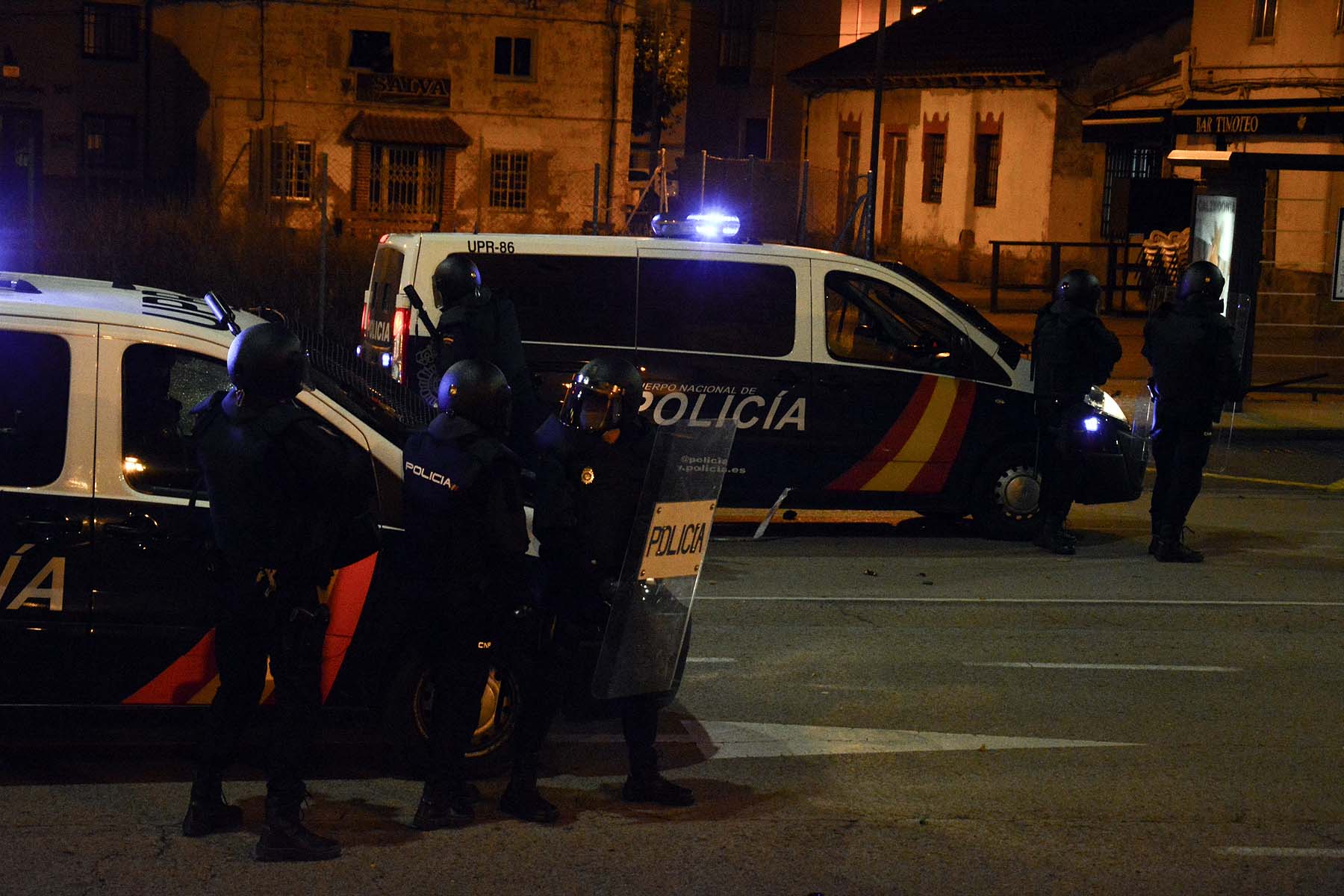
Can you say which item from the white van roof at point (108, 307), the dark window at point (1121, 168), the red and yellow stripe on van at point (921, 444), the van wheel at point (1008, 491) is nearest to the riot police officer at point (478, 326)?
the red and yellow stripe on van at point (921, 444)

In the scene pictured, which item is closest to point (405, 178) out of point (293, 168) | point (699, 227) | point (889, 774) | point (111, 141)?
point (293, 168)

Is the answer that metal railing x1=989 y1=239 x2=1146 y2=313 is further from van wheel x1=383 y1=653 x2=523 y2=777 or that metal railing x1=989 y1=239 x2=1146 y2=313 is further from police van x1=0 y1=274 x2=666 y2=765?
police van x1=0 y1=274 x2=666 y2=765

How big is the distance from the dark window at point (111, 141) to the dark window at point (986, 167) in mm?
22714

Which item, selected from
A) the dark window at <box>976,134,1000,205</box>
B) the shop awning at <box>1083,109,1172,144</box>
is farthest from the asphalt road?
the dark window at <box>976,134,1000,205</box>

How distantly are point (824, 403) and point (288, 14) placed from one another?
33.0 meters

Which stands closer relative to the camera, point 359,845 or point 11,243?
point 359,845

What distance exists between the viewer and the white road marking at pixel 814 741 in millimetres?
6852

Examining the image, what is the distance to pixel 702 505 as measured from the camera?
19.5 ft

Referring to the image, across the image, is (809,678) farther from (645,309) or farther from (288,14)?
(288,14)

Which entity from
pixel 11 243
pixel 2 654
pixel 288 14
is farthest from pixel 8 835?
pixel 288 14

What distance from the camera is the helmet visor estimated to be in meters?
5.77

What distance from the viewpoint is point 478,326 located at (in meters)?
9.44

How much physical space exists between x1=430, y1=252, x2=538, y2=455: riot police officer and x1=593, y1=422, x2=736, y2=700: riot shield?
366 cm

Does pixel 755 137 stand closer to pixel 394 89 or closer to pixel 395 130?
pixel 394 89
